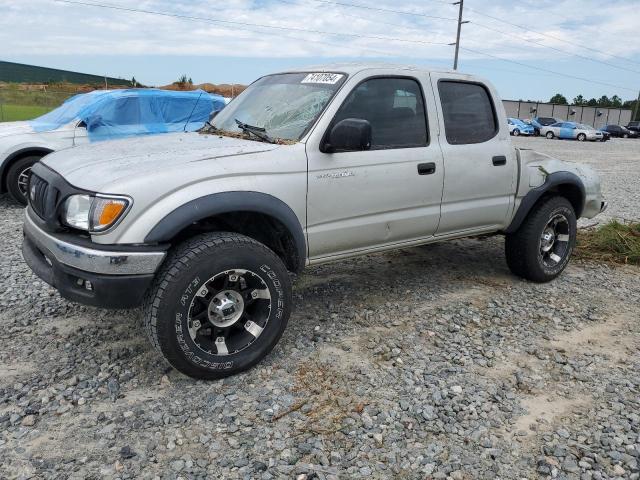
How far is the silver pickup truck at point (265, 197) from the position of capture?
2943 millimetres

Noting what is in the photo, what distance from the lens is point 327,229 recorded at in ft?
12.0

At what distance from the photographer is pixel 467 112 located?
14.8ft

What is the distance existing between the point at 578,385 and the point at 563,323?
3.40ft

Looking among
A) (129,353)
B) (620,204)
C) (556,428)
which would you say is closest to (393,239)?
(556,428)

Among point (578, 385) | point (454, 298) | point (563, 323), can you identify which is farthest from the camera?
point (454, 298)

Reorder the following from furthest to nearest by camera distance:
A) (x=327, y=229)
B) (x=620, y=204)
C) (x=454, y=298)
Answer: (x=620, y=204) → (x=454, y=298) → (x=327, y=229)

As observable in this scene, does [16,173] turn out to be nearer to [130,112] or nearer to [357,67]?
[130,112]

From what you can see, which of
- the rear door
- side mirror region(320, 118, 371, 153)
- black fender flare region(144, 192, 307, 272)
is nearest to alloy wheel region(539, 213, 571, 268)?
the rear door

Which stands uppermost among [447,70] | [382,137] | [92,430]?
[447,70]

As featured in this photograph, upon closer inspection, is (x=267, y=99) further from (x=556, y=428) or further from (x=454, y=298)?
(x=556, y=428)

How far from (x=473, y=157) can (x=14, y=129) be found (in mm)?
7050

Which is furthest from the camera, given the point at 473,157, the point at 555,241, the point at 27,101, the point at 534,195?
the point at 27,101

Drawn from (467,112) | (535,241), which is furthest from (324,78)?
(535,241)

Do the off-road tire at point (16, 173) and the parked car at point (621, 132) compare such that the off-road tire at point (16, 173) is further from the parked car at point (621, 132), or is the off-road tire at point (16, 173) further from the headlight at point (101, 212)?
the parked car at point (621, 132)
